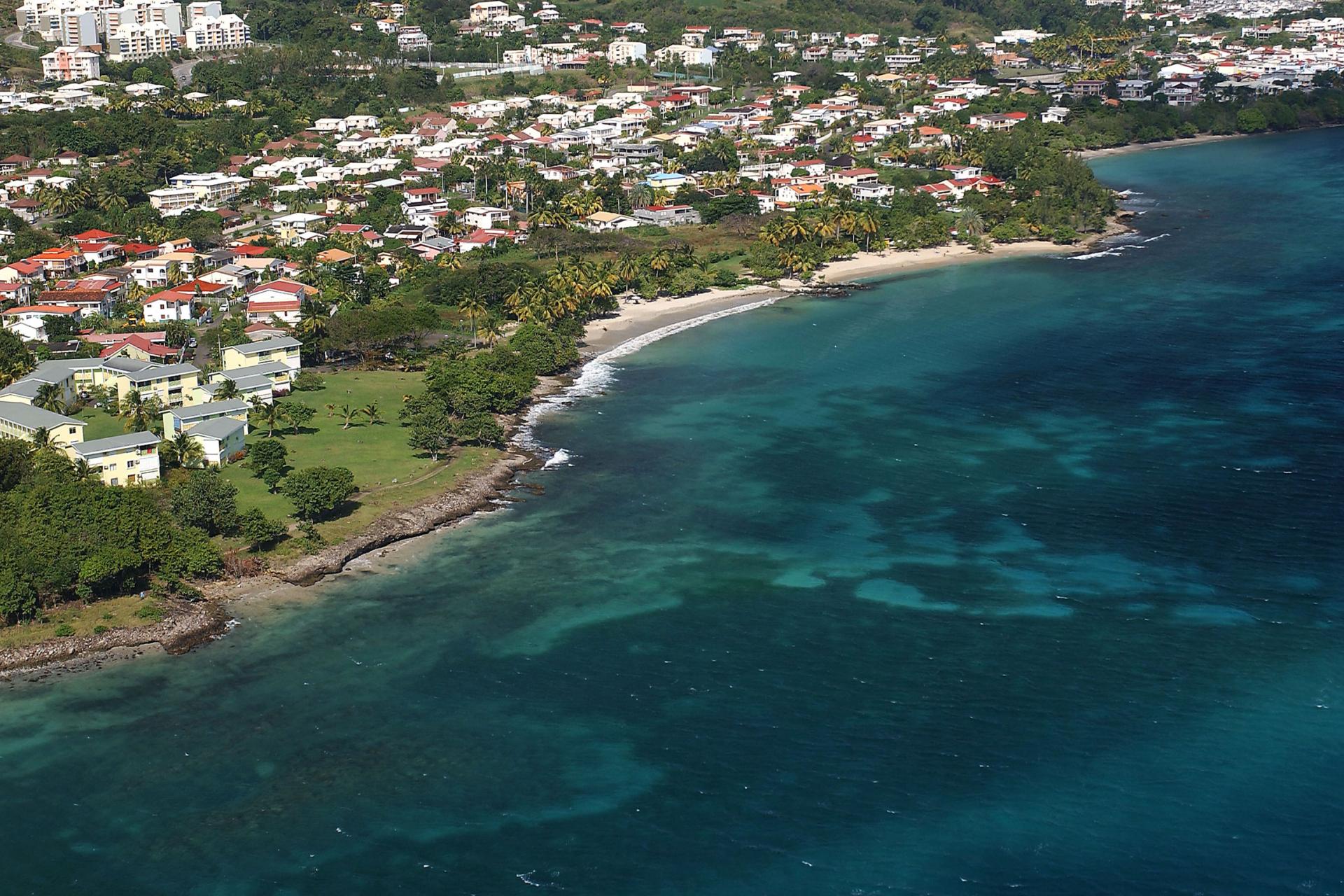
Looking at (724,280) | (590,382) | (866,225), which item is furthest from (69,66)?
(590,382)

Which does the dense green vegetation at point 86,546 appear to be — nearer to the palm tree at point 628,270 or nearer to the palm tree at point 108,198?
the palm tree at point 628,270

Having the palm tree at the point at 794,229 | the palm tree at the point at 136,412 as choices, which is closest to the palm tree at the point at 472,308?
the palm tree at the point at 136,412

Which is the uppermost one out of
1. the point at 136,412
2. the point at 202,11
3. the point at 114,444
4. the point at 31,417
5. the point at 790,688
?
the point at 202,11

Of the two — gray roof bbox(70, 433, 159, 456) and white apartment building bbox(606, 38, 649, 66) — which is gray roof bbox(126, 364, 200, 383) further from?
white apartment building bbox(606, 38, 649, 66)

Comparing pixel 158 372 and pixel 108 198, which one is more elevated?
pixel 108 198

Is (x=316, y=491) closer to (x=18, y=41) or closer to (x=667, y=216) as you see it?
(x=667, y=216)

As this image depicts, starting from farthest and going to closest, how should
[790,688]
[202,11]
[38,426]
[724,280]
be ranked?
[202,11], [724,280], [38,426], [790,688]

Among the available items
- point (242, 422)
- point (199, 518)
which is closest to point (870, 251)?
point (242, 422)

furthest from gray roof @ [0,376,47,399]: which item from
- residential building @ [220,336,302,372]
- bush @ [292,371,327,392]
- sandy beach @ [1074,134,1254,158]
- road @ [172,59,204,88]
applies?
sandy beach @ [1074,134,1254,158]
